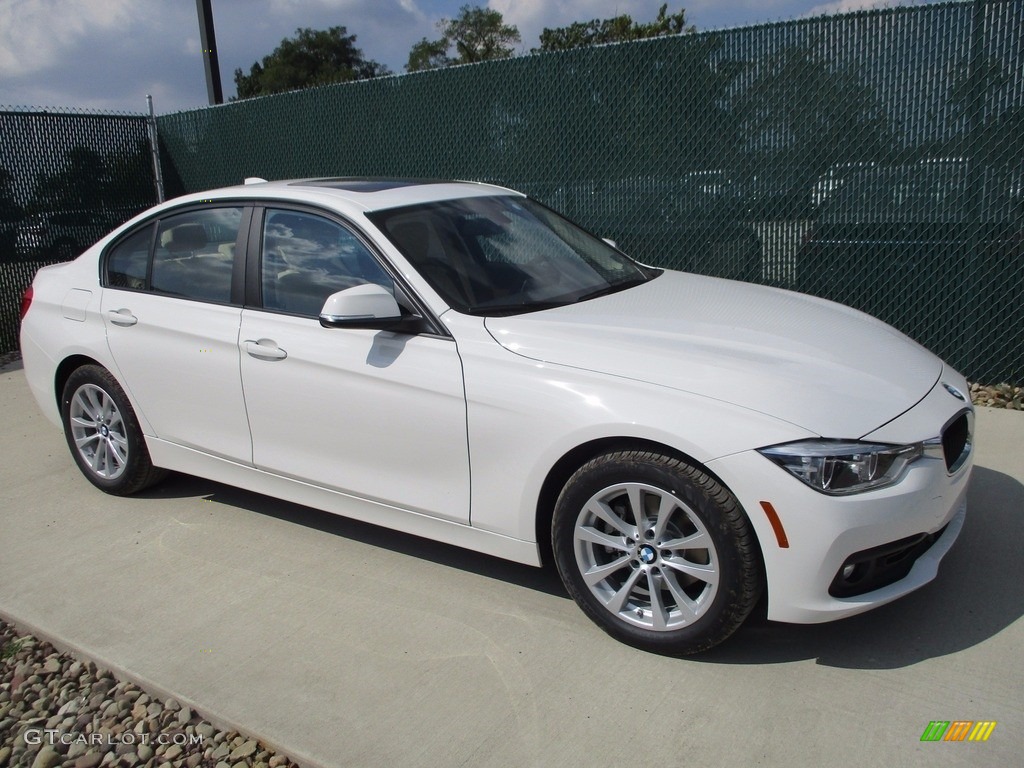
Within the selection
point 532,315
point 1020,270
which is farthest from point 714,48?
point 532,315

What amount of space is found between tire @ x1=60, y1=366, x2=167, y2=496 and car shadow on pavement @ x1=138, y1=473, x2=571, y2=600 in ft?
0.58

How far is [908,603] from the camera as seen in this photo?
356 cm

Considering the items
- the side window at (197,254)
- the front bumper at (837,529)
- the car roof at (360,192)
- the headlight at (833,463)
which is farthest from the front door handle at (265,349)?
the headlight at (833,463)

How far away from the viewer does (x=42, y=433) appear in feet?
21.2

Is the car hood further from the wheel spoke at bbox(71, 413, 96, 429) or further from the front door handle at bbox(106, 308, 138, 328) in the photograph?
the wheel spoke at bbox(71, 413, 96, 429)

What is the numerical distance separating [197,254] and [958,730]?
12.6 feet

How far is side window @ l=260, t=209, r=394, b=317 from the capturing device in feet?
13.1

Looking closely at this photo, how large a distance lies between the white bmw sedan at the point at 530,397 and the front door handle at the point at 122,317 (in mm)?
27

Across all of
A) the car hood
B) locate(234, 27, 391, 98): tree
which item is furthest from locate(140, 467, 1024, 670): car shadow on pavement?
locate(234, 27, 391, 98): tree

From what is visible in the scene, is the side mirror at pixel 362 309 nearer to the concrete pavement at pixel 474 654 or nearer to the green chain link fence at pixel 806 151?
the concrete pavement at pixel 474 654

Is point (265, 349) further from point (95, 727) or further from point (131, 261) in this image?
point (95, 727)

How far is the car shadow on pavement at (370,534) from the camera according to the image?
3971 mm

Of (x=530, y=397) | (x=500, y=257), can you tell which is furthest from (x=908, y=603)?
(x=500, y=257)

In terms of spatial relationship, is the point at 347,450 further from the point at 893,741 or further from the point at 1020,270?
the point at 1020,270
